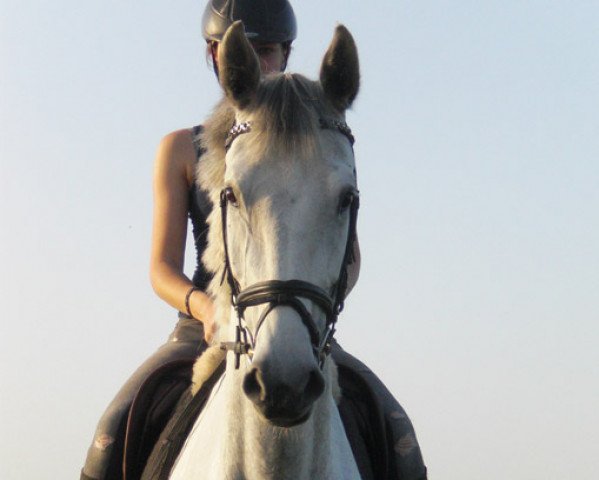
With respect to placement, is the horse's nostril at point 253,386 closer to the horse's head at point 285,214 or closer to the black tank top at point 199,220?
the horse's head at point 285,214

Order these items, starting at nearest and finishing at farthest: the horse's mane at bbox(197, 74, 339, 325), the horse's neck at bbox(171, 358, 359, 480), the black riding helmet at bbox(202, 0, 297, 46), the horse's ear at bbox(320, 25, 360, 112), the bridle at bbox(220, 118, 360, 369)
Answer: the bridle at bbox(220, 118, 360, 369), the horse's neck at bbox(171, 358, 359, 480), the horse's mane at bbox(197, 74, 339, 325), the horse's ear at bbox(320, 25, 360, 112), the black riding helmet at bbox(202, 0, 297, 46)

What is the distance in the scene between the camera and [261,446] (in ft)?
17.7

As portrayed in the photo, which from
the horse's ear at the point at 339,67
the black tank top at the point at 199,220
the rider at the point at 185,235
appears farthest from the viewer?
the black tank top at the point at 199,220

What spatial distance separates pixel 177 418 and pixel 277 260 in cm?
173

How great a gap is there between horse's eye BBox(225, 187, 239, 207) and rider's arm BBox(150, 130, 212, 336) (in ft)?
4.65

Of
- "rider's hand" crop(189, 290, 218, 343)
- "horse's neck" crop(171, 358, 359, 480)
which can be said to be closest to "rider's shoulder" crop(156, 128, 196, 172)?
"rider's hand" crop(189, 290, 218, 343)

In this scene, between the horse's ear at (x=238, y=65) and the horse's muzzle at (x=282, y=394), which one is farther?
the horse's ear at (x=238, y=65)

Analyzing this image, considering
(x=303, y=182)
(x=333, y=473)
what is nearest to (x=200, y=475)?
(x=333, y=473)

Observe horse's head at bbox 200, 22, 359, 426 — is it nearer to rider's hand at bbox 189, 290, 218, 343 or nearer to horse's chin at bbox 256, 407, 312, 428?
horse's chin at bbox 256, 407, 312, 428

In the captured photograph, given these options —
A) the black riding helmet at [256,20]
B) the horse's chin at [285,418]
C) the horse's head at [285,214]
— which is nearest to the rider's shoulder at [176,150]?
the black riding helmet at [256,20]

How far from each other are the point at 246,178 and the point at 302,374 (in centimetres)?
105

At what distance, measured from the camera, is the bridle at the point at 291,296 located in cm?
510

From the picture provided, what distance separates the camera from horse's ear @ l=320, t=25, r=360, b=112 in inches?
234

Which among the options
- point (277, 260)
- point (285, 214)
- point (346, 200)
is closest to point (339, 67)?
point (346, 200)
